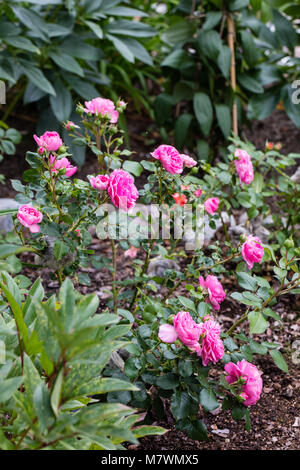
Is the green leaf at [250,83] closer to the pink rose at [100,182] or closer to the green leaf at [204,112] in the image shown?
the green leaf at [204,112]

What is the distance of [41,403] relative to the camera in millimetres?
810

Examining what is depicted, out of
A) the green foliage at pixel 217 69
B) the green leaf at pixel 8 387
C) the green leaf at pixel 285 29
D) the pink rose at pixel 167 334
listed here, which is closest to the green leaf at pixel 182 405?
the pink rose at pixel 167 334

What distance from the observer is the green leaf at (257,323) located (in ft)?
3.73

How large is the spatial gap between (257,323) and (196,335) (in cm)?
19

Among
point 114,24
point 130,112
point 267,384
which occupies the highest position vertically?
point 114,24

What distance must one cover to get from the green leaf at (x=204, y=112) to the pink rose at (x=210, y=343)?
130cm

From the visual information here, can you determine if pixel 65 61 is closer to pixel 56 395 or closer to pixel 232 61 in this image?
pixel 232 61

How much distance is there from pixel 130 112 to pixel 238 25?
2.76 feet

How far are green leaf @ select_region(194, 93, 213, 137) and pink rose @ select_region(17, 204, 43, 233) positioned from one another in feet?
3.97

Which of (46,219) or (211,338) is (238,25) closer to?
(46,219)

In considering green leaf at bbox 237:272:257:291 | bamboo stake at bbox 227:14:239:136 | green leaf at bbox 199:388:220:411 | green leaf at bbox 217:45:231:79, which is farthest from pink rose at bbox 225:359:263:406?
green leaf at bbox 217:45:231:79

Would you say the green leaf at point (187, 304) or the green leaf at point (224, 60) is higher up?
the green leaf at point (224, 60)

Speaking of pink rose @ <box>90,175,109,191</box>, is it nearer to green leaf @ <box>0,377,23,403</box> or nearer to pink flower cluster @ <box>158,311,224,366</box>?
pink flower cluster @ <box>158,311,224,366</box>

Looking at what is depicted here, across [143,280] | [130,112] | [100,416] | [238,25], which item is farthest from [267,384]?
[130,112]
